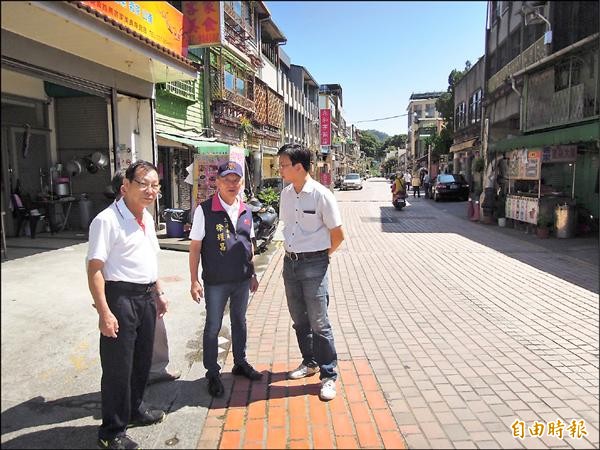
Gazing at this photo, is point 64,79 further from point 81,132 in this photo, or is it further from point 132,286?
point 132,286

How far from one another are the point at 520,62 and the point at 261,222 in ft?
43.1

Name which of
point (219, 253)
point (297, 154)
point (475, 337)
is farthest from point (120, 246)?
Answer: point (475, 337)

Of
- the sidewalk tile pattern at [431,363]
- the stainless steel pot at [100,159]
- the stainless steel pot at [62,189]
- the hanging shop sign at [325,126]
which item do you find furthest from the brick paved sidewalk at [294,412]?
the hanging shop sign at [325,126]

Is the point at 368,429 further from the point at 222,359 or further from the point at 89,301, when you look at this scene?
the point at 89,301

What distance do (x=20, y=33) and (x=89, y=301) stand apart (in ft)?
10.6

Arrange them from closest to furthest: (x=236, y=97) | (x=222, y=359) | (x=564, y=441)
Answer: (x=564, y=441) → (x=222, y=359) → (x=236, y=97)

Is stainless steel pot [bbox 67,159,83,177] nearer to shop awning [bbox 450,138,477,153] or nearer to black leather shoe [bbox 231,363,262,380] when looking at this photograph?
black leather shoe [bbox 231,363,262,380]

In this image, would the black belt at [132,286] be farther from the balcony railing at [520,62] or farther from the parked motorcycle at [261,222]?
the balcony railing at [520,62]

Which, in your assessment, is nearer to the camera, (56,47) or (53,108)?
(56,47)

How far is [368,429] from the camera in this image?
294 centimetres

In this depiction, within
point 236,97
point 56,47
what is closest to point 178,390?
point 56,47

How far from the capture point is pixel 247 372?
3689 millimetres

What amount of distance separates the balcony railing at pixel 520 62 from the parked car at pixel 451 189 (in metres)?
5.40

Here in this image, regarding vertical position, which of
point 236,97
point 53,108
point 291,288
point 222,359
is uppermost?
point 236,97
